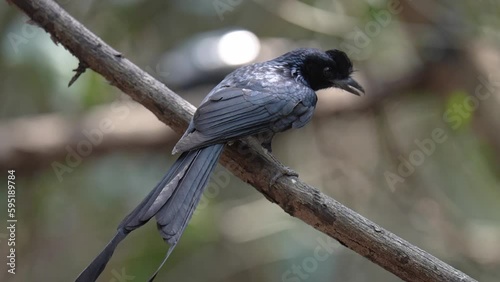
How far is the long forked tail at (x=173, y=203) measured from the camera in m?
2.03

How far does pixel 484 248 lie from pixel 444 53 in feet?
4.15

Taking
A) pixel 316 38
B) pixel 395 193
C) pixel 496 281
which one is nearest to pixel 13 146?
pixel 316 38

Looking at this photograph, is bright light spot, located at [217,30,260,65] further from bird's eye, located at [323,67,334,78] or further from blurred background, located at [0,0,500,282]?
bird's eye, located at [323,67,334,78]

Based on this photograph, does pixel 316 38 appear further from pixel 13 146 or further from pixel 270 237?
pixel 13 146

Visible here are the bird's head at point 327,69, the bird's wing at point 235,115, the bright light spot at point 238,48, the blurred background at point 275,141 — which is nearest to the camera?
the bird's wing at point 235,115

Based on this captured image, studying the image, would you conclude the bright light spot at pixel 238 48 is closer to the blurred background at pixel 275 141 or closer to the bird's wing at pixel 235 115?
the blurred background at pixel 275 141

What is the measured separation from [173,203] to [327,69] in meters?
1.17

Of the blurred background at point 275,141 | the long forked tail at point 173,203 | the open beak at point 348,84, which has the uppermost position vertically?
the open beak at point 348,84

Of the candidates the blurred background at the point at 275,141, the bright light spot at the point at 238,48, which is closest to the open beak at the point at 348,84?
the blurred background at the point at 275,141

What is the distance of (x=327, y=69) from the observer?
3096 millimetres

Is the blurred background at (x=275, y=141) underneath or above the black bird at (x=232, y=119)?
underneath

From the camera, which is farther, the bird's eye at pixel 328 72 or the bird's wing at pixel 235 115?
the bird's eye at pixel 328 72

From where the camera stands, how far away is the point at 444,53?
15.0ft

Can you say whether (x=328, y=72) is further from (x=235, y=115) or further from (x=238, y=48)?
(x=238, y=48)
